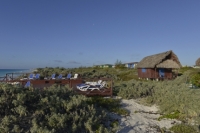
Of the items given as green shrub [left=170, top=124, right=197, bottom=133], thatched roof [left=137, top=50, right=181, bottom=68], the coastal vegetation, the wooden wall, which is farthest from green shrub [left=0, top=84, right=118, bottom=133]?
the wooden wall

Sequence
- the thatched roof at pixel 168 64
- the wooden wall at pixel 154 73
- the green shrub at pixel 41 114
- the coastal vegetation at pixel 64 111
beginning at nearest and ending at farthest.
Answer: the green shrub at pixel 41 114 < the coastal vegetation at pixel 64 111 < the thatched roof at pixel 168 64 < the wooden wall at pixel 154 73

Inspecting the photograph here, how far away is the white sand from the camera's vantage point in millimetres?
5792

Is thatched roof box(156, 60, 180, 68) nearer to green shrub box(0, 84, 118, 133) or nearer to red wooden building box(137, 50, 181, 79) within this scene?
red wooden building box(137, 50, 181, 79)

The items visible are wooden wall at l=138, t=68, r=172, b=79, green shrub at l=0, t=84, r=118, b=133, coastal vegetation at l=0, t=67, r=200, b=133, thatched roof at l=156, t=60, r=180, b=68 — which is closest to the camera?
green shrub at l=0, t=84, r=118, b=133

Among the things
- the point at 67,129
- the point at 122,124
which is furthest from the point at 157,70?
the point at 67,129

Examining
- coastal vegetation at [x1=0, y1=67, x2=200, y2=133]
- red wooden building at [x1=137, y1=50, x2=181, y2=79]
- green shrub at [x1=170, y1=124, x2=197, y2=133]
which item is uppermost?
red wooden building at [x1=137, y1=50, x2=181, y2=79]

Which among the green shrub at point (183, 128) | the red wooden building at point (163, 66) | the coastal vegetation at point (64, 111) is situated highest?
the red wooden building at point (163, 66)

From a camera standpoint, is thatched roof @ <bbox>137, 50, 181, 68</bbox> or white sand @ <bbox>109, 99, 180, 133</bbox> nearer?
white sand @ <bbox>109, 99, 180, 133</bbox>

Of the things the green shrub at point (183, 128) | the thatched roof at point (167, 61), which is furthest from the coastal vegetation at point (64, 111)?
the thatched roof at point (167, 61)

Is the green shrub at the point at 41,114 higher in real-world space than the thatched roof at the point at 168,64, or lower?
lower

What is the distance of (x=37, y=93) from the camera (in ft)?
20.9

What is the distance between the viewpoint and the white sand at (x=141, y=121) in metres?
5.79

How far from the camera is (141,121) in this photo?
6445 mm

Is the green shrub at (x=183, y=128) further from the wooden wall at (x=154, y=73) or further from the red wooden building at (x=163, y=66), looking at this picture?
the wooden wall at (x=154, y=73)
